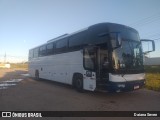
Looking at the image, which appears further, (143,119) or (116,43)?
(116,43)

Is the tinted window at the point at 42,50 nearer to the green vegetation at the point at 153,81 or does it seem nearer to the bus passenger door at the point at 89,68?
the bus passenger door at the point at 89,68

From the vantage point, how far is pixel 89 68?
37.1ft

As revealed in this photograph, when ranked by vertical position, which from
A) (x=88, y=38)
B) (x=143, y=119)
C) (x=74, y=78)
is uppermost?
(x=88, y=38)

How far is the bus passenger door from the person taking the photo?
10.9m

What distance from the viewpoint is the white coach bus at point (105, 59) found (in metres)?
9.91

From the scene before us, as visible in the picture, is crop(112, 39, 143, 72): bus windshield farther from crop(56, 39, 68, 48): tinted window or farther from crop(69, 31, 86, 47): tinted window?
crop(56, 39, 68, 48): tinted window

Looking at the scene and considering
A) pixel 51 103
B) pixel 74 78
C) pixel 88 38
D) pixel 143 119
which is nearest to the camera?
pixel 143 119

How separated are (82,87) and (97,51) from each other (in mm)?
2586

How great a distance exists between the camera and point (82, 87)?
477 inches

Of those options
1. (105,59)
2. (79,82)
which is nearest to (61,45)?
(79,82)

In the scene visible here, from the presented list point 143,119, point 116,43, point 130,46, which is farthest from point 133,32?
point 143,119

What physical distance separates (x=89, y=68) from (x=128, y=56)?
2311mm

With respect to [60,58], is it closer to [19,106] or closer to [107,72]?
[107,72]

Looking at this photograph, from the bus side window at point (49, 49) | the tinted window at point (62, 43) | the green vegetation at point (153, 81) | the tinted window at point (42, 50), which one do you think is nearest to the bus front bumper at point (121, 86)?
the green vegetation at point (153, 81)
